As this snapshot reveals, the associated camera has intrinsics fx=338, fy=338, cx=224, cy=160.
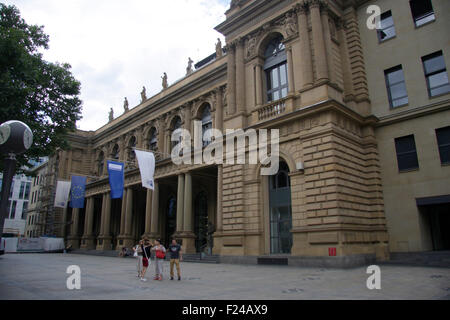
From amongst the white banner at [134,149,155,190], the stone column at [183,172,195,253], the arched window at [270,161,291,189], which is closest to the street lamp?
the arched window at [270,161,291,189]

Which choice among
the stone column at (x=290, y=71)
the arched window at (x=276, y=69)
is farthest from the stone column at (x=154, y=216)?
the stone column at (x=290, y=71)

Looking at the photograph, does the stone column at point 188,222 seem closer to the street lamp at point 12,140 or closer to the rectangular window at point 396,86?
the rectangular window at point 396,86

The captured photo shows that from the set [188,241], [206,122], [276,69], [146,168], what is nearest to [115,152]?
[206,122]

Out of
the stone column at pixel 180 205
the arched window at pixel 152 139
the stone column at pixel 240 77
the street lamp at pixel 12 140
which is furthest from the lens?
the arched window at pixel 152 139

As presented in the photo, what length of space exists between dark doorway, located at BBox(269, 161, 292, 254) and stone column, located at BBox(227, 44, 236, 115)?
592 cm

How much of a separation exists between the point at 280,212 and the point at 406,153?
26.3ft

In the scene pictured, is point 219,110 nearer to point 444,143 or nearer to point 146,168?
point 146,168

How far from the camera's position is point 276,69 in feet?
74.7

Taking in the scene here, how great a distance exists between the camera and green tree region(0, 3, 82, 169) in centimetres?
1862

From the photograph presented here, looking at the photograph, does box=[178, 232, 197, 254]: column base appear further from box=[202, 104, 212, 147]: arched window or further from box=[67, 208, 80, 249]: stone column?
box=[67, 208, 80, 249]: stone column

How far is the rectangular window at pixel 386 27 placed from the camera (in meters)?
21.3

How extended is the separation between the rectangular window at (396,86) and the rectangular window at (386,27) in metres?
2.30
